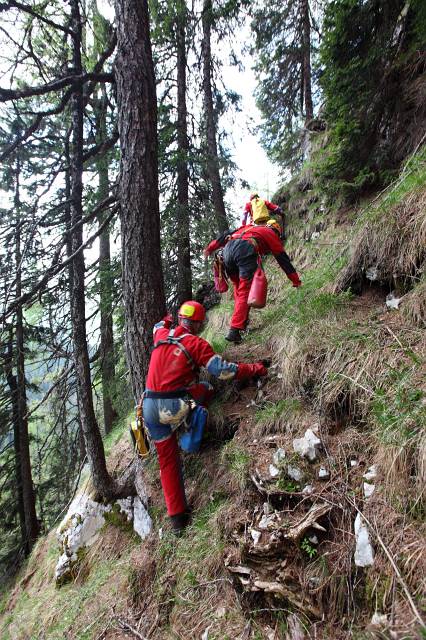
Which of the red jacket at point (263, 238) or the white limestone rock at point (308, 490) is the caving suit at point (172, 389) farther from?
the red jacket at point (263, 238)

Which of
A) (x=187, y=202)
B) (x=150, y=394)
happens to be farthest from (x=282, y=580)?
(x=187, y=202)

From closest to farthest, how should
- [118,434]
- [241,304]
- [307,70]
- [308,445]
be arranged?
[308,445] → [241,304] → [118,434] → [307,70]

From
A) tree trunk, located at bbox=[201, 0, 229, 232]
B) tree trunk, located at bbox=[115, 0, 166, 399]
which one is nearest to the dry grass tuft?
tree trunk, located at bbox=[115, 0, 166, 399]

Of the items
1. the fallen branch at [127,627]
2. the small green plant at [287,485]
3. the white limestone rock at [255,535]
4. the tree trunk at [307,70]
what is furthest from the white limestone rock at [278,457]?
the tree trunk at [307,70]

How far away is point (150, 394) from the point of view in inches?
145

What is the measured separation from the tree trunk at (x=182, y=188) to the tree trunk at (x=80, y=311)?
325 cm

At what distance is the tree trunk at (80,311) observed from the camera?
4637mm

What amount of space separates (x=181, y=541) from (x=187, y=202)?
7207 millimetres

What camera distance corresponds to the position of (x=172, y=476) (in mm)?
3533

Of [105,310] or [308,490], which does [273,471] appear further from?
[105,310]

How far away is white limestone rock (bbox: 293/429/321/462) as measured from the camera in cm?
259

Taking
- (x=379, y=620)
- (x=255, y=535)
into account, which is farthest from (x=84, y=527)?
(x=379, y=620)

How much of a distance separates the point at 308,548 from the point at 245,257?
345cm

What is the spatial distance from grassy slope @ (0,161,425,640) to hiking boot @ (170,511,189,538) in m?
0.08
